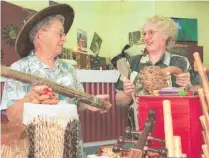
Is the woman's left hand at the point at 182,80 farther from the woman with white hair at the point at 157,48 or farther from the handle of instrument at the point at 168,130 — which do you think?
the handle of instrument at the point at 168,130

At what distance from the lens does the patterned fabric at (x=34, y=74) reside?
3.82ft

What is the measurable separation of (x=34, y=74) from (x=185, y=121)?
0.53 meters

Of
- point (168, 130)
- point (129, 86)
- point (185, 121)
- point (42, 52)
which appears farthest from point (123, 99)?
point (168, 130)

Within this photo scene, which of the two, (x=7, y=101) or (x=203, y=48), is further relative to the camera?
(x=203, y=48)

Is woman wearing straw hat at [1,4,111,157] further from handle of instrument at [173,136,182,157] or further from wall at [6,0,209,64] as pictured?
wall at [6,0,209,64]

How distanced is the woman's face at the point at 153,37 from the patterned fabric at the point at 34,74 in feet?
1.46

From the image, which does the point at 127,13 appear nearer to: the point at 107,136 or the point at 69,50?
the point at 69,50

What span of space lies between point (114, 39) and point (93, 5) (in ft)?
1.33

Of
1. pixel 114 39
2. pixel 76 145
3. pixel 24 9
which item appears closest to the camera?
pixel 76 145

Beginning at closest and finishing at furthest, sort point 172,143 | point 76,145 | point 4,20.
Answer: point 172,143 → point 76,145 → point 4,20

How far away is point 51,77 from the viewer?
1.24 m

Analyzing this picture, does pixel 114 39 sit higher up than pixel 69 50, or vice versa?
pixel 114 39

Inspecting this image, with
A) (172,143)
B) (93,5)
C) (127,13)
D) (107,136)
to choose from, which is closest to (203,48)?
(127,13)

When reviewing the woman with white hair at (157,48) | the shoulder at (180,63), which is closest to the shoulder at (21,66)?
the woman with white hair at (157,48)
